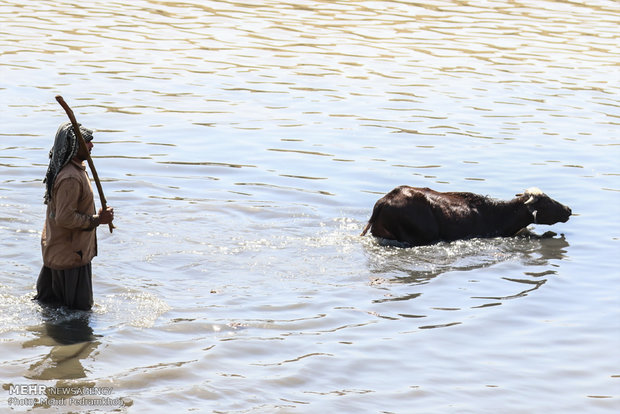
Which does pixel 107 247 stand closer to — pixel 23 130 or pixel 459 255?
pixel 459 255

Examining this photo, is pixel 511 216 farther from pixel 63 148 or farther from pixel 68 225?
pixel 63 148

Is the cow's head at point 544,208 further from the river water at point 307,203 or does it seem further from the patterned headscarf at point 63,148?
the patterned headscarf at point 63,148

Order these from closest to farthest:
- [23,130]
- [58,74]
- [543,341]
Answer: [543,341], [23,130], [58,74]

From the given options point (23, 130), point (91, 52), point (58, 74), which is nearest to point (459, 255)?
point (23, 130)

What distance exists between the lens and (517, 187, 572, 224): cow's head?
1402 cm

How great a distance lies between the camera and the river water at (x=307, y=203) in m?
9.12

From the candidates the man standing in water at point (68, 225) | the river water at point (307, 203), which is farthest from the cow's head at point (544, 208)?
the man standing in water at point (68, 225)

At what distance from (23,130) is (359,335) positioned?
9.03m

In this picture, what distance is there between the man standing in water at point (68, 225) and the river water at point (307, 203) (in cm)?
24

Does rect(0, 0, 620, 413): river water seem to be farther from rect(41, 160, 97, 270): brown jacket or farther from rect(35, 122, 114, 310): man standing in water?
rect(41, 160, 97, 270): brown jacket

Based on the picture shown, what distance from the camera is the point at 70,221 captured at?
9.27 meters

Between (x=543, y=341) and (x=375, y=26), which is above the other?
(x=375, y=26)

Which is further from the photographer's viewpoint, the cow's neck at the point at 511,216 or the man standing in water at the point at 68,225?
the cow's neck at the point at 511,216

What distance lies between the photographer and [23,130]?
56.4 ft
